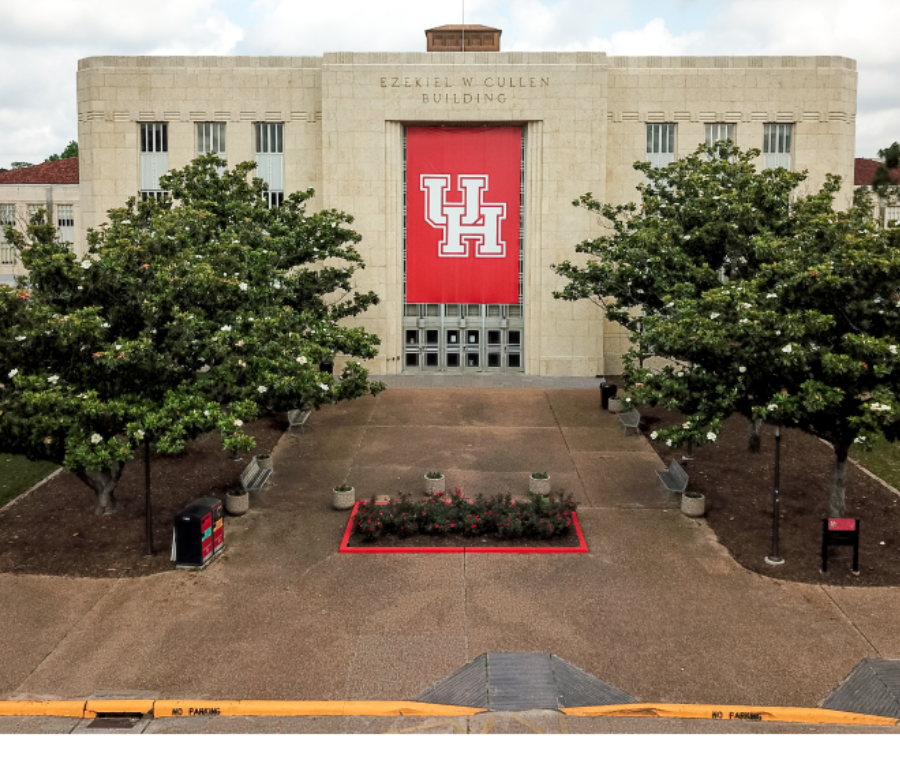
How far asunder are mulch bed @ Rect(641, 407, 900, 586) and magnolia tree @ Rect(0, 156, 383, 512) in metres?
10.1

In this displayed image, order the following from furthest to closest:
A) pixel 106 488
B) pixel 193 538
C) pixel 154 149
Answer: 1. pixel 154 149
2. pixel 106 488
3. pixel 193 538

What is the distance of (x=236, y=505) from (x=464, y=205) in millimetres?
20652

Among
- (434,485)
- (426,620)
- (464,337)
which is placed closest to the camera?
(426,620)

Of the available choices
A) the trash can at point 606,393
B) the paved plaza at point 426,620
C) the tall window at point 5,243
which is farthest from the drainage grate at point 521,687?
the tall window at point 5,243

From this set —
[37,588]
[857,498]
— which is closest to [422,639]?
[37,588]

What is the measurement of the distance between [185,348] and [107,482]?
189 inches

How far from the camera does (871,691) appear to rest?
40.7ft

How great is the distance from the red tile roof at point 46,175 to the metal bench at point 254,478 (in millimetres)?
45397

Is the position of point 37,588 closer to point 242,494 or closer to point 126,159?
point 242,494

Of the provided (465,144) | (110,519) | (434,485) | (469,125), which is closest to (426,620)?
(434,485)

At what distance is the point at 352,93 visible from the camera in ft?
121

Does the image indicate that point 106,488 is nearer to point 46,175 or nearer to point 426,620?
point 426,620

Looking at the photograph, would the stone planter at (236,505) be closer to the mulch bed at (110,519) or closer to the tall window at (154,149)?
the mulch bed at (110,519)

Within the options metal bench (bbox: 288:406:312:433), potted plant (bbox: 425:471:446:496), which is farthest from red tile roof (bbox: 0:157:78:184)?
potted plant (bbox: 425:471:446:496)
